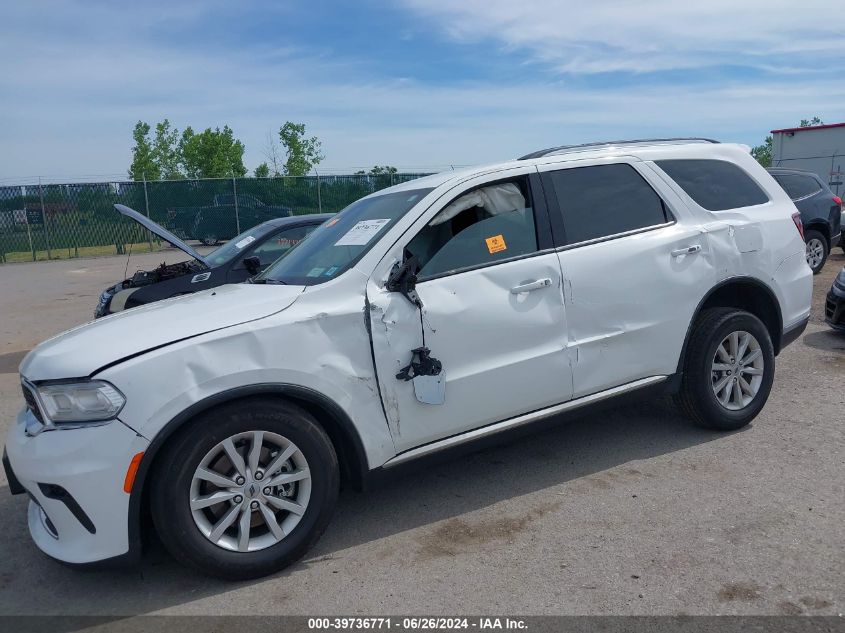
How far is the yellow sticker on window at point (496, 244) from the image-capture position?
4027 mm

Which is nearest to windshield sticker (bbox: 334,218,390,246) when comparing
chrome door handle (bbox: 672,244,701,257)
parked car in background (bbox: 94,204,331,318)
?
chrome door handle (bbox: 672,244,701,257)

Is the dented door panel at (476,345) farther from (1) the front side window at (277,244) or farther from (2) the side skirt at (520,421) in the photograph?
(1) the front side window at (277,244)

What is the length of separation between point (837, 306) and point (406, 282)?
18.4 feet

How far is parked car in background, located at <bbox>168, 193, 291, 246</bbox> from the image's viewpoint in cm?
2484

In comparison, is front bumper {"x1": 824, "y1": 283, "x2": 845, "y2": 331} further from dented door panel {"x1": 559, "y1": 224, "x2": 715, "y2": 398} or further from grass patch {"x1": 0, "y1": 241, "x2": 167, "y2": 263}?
grass patch {"x1": 0, "y1": 241, "x2": 167, "y2": 263}

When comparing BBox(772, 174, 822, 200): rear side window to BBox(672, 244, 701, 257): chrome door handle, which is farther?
BBox(772, 174, 822, 200): rear side window

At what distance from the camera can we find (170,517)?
10.5 feet

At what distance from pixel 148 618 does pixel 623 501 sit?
2424 mm

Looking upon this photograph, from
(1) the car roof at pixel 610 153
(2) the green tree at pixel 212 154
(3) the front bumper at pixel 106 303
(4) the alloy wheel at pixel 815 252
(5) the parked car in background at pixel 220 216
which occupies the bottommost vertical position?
(4) the alloy wheel at pixel 815 252

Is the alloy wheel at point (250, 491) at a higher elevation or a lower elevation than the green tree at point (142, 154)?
lower

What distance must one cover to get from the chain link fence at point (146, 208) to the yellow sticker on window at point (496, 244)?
20561mm

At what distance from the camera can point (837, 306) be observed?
289 inches

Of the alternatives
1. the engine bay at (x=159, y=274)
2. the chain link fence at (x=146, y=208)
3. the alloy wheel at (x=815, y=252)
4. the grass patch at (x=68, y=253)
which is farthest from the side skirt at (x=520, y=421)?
the grass patch at (x=68, y=253)

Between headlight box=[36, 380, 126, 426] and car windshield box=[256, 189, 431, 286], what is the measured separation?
3.68ft
